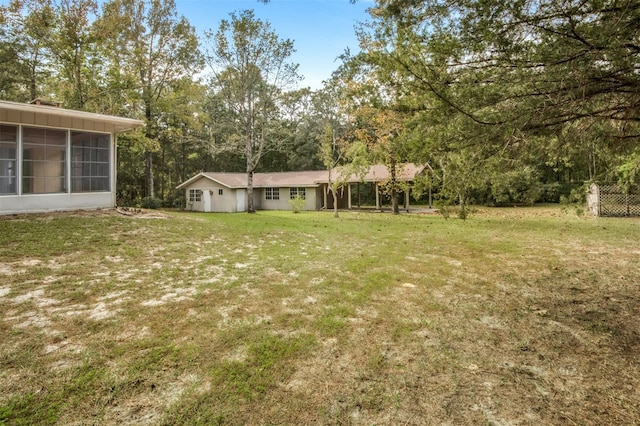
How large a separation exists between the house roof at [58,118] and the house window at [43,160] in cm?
34

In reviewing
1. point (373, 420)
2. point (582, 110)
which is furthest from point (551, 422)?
point (582, 110)

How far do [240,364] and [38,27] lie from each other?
68.1 feet

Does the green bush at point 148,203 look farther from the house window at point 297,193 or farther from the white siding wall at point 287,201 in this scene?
the house window at point 297,193

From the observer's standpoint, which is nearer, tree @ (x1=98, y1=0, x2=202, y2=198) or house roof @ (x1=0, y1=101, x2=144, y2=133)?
house roof @ (x1=0, y1=101, x2=144, y2=133)

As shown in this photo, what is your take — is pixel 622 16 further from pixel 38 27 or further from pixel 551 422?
pixel 38 27

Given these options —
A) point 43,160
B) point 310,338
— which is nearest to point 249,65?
point 43,160

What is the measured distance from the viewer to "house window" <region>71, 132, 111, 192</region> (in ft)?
35.7

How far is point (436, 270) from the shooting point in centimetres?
610

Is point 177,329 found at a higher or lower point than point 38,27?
lower

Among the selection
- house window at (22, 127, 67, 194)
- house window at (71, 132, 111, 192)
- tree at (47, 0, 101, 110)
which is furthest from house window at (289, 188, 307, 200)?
house window at (22, 127, 67, 194)

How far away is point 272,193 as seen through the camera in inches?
1058

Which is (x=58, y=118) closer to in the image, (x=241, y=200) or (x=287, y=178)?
(x=241, y=200)

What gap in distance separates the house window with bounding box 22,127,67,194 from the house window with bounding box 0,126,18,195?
0.19 m

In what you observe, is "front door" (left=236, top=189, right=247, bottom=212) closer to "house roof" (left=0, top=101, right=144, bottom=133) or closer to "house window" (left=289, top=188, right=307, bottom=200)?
"house window" (left=289, top=188, right=307, bottom=200)
